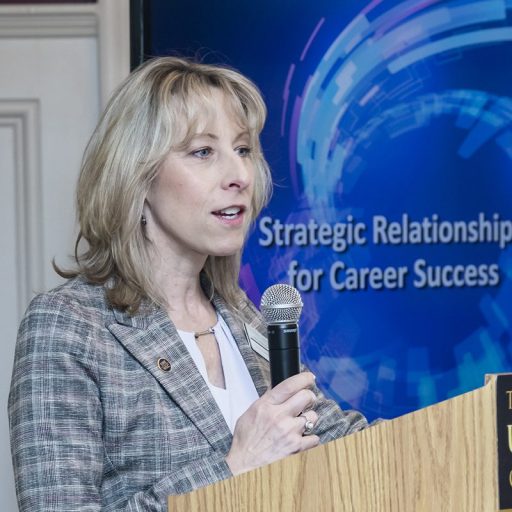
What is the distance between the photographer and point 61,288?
183 centimetres

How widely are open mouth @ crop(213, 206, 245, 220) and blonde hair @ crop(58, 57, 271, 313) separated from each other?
0.46ft

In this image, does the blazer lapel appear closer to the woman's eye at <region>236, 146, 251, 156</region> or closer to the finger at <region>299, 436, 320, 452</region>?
the finger at <region>299, 436, 320, 452</region>

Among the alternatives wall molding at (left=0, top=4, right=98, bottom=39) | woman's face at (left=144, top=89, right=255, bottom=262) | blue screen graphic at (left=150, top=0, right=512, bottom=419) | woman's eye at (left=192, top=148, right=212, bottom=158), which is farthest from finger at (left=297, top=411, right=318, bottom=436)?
wall molding at (left=0, top=4, right=98, bottom=39)

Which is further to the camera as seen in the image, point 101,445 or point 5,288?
point 5,288

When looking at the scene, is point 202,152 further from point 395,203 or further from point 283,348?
point 395,203

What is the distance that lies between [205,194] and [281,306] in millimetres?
370

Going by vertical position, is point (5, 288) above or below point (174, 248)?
above

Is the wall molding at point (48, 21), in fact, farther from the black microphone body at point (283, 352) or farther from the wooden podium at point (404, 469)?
the wooden podium at point (404, 469)

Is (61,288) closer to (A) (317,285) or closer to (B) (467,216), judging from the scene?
(A) (317,285)

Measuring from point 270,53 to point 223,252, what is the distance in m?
1.09

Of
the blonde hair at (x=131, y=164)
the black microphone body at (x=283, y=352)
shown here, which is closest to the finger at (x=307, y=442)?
the black microphone body at (x=283, y=352)

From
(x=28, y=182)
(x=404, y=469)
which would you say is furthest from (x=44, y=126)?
(x=404, y=469)

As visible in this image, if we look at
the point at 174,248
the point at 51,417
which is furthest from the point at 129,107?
the point at 51,417

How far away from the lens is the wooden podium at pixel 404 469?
1196 millimetres
